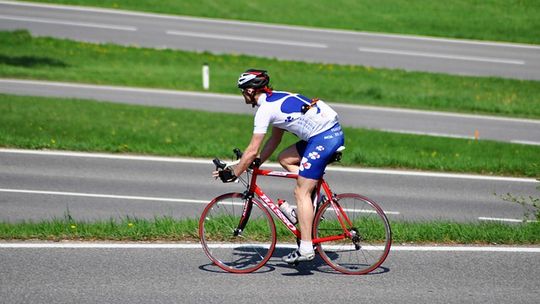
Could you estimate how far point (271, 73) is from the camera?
25.6 metres

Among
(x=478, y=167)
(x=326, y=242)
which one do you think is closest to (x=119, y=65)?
(x=478, y=167)

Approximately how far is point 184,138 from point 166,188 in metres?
4.06

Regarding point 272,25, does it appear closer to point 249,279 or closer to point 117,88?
point 117,88

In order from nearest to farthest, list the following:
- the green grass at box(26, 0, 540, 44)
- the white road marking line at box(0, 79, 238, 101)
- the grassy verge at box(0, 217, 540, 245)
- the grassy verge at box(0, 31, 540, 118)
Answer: the grassy verge at box(0, 217, 540, 245) → the white road marking line at box(0, 79, 238, 101) → the grassy verge at box(0, 31, 540, 118) → the green grass at box(26, 0, 540, 44)

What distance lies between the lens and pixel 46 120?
17.6 m

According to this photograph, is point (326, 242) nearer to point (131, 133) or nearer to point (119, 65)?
point (131, 133)

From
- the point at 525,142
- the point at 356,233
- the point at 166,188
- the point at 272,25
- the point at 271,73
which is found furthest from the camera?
the point at 272,25

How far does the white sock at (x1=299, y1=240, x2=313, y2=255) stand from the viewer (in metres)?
7.61

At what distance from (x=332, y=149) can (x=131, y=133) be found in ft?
33.4

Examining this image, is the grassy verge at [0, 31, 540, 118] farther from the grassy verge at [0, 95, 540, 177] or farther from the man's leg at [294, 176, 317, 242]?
the man's leg at [294, 176, 317, 242]

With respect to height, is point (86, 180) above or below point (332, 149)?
below

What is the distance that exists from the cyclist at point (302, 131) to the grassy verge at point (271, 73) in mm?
15595

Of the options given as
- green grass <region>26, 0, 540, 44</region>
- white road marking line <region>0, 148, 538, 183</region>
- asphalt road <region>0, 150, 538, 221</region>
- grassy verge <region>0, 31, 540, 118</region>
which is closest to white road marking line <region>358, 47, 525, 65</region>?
grassy verge <region>0, 31, 540, 118</region>

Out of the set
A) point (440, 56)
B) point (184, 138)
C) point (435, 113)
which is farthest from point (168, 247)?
point (440, 56)
